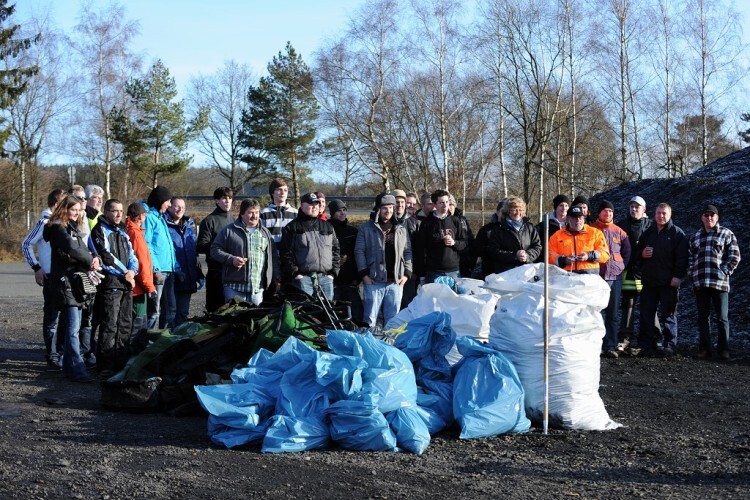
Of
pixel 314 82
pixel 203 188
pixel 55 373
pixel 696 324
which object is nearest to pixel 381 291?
pixel 55 373

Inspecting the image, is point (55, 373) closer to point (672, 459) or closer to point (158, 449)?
point (158, 449)

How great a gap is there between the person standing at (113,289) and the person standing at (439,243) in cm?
309

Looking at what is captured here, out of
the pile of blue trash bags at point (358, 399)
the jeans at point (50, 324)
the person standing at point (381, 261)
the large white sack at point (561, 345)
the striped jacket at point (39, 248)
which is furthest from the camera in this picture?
the person standing at point (381, 261)

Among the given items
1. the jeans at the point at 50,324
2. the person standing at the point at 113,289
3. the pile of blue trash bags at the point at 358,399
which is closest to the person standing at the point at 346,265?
the person standing at the point at 113,289

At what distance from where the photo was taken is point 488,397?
18.7 feet

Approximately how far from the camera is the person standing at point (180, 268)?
Result: 8.89 metres

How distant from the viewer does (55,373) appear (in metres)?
7.96

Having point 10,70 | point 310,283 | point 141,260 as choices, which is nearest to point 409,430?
point 310,283

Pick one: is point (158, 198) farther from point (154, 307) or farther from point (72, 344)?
point (72, 344)

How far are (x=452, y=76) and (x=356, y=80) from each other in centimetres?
405

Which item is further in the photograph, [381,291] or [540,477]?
[381,291]

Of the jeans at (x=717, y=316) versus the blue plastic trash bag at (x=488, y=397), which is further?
the jeans at (x=717, y=316)

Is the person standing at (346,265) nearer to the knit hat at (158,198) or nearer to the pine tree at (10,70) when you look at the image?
the knit hat at (158,198)

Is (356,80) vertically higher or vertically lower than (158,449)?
higher
